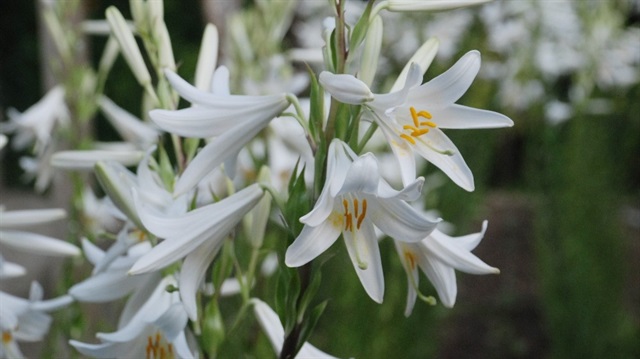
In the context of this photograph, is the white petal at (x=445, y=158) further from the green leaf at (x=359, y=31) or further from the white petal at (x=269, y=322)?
the white petal at (x=269, y=322)

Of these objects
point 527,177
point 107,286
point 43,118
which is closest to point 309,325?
point 107,286

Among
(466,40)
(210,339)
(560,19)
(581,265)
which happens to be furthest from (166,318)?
Answer: (560,19)

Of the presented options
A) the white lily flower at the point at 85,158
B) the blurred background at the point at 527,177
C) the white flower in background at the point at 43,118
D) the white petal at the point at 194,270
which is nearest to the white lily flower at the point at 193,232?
the white petal at the point at 194,270

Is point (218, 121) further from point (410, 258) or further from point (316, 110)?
point (410, 258)

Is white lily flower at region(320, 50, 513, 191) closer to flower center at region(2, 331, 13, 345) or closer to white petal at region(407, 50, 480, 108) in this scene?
white petal at region(407, 50, 480, 108)

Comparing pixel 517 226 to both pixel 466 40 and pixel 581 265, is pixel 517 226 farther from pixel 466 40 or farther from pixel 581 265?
pixel 466 40
